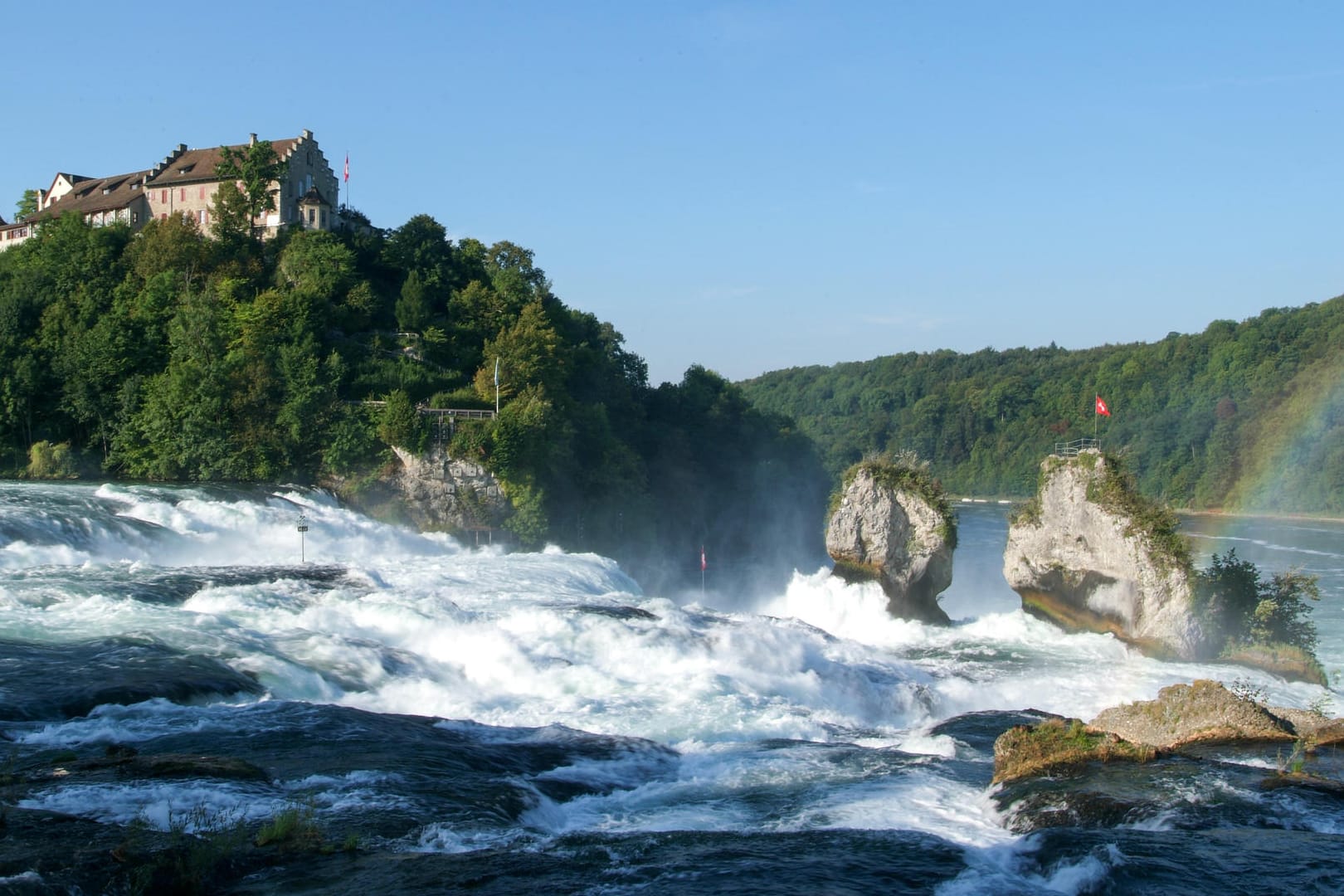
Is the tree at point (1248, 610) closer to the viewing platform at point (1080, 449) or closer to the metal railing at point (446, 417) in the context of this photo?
the viewing platform at point (1080, 449)

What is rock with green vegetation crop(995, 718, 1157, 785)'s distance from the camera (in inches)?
575

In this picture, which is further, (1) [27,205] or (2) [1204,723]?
(1) [27,205]

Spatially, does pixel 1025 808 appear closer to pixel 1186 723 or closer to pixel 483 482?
pixel 1186 723

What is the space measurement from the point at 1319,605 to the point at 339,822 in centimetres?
4191

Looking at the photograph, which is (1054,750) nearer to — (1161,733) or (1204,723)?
(1161,733)

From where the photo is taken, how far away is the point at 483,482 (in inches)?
1770

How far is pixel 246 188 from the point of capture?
207 feet

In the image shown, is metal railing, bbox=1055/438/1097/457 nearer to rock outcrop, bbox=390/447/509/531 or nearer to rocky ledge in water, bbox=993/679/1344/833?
rocky ledge in water, bbox=993/679/1344/833

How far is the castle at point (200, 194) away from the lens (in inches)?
2552

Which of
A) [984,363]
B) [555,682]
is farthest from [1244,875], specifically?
[984,363]

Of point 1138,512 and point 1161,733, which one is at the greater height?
point 1138,512

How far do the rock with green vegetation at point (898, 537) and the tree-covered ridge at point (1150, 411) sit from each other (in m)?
6.03

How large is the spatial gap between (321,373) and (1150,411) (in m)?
75.7

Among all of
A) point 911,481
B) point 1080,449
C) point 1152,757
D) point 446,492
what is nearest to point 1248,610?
point 1080,449
